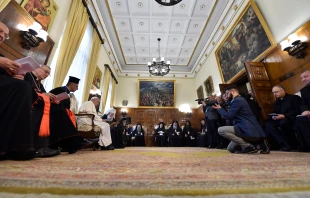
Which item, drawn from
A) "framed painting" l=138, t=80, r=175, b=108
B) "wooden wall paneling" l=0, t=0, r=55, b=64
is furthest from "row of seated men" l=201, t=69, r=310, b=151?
"framed painting" l=138, t=80, r=175, b=108

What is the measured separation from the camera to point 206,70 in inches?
391

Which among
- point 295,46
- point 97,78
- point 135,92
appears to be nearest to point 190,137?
point 135,92

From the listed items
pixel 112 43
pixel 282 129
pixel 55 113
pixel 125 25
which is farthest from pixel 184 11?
pixel 55 113

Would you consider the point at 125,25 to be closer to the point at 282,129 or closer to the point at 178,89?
the point at 178,89

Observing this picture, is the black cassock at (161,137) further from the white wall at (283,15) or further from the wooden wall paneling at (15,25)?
the wooden wall paneling at (15,25)

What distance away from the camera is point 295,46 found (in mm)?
3846

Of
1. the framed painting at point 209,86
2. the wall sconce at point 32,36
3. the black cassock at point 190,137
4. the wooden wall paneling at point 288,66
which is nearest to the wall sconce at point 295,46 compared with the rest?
the wooden wall paneling at point 288,66

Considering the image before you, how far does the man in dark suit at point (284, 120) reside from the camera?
11.4 ft

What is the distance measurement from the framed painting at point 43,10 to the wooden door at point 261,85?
5.97 meters

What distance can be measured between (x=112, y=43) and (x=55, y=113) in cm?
789

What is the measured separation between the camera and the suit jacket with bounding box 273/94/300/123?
3.46m

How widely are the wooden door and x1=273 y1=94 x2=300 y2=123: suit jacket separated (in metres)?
0.75

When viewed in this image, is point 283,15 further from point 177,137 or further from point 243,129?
point 177,137

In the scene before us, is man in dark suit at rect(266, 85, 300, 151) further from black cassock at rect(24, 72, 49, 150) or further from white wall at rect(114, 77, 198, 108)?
white wall at rect(114, 77, 198, 108)
